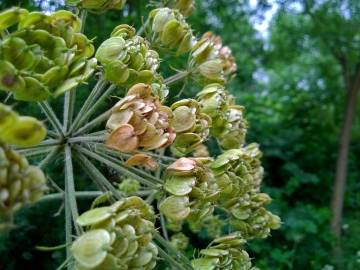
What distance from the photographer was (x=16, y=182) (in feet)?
→ 3.41

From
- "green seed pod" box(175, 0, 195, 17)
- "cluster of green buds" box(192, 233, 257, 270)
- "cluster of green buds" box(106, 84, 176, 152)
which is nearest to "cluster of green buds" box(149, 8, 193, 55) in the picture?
"green seed pod" box(175, 0, 195, 17)

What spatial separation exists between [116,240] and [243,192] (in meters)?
0.67

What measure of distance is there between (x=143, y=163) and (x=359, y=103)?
14.6 feet

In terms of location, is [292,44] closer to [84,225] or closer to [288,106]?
[288,106]

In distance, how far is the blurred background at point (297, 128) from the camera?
324cm

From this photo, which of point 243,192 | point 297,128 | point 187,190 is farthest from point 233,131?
point 297,128

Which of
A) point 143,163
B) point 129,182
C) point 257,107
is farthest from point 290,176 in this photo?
point 143,163

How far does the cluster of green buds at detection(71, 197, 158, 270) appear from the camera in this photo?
1.16m

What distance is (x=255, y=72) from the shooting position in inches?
296

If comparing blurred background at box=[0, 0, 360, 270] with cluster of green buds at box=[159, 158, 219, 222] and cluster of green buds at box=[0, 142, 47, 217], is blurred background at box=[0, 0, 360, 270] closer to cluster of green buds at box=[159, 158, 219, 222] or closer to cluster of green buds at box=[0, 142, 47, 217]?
cluster of green buds at box=[159, 158, 219, 222]

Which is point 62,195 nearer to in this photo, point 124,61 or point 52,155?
point 52,155

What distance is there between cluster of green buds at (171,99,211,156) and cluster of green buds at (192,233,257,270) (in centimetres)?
28

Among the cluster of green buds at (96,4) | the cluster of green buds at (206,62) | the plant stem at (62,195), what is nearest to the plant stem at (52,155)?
the plant stem at (62,195)

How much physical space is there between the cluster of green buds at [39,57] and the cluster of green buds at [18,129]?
175mm
